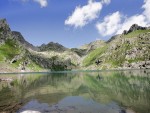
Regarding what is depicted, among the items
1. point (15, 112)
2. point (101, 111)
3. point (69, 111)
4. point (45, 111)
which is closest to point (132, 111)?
point (101, 111)

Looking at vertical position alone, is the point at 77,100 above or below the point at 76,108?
above

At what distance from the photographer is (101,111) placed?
160ft

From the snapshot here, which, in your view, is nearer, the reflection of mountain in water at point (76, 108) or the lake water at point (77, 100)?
the reflection of mountain in water at point (76, 108)

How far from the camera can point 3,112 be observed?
155ft

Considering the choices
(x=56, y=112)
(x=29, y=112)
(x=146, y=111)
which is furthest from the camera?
(x=56, y=112)

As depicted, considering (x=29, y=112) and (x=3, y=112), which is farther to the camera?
(x=3, y=112)

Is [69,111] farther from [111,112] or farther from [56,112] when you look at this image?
[111,112]

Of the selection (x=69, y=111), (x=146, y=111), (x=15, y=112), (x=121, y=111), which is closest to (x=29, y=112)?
(x=15, y=112)

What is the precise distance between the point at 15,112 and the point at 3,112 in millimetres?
2434

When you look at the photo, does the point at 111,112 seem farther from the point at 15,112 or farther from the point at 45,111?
the point at 15,112

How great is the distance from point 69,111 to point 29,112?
1087 centimetres

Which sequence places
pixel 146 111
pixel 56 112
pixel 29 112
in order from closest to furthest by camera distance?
pixel 29 112 < pixel 146 111 < pixel 56 112

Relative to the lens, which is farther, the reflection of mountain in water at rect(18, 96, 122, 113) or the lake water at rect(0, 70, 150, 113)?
the lake water at rect(0, 70, 150, 113)

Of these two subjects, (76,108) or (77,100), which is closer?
(76,108)
